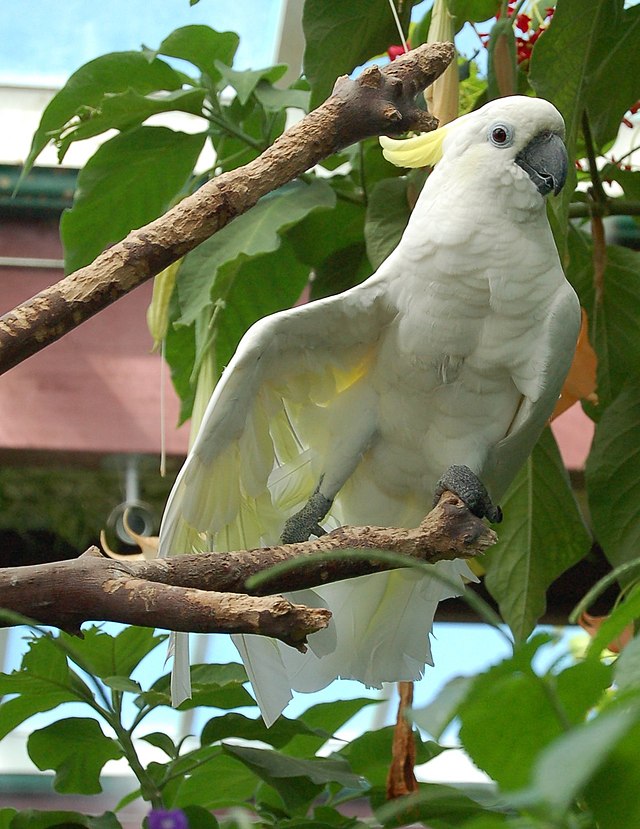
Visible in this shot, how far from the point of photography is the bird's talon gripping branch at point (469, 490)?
2.59ft

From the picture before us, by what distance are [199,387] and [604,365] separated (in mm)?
494

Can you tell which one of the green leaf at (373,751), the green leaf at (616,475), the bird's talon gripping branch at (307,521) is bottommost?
the green leaf at (373,751)

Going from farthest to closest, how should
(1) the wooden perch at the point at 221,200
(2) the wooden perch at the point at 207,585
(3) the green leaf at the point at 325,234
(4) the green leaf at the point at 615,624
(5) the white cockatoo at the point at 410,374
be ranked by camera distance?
(3) the green leaf at the point at 325,234, (5) the white cockatoo at the point at 410,374, (1) the wooden perch at the point at 221,200, (2) the wooden perch at the point at 207,585, (4) the green leaf at the point at 615,624

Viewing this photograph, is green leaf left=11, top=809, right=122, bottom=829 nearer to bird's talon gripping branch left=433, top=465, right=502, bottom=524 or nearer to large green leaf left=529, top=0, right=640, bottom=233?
bird's talon gripping branch left=433, top=465, right=502, bottom=524

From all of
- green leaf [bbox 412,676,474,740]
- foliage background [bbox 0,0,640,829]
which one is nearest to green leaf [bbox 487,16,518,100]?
foliage background [bbox 0,0,640,829]

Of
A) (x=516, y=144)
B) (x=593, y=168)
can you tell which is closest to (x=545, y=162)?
(x=516, y=144)

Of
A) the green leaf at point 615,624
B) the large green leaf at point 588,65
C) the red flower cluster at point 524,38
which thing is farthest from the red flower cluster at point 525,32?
the green leaf at point 615,624

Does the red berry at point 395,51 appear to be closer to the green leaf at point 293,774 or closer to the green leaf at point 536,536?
the green leaf at point 536,536

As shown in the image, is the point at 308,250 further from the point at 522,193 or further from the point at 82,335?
the point at 82,335

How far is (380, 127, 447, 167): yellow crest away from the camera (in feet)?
2.84

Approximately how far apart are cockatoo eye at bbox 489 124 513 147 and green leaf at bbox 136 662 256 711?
49cm

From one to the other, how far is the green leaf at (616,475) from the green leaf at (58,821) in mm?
552

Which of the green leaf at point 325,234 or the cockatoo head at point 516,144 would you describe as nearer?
the cockatoo head at point 516,144

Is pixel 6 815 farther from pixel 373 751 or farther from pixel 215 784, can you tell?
pixel 373 751
